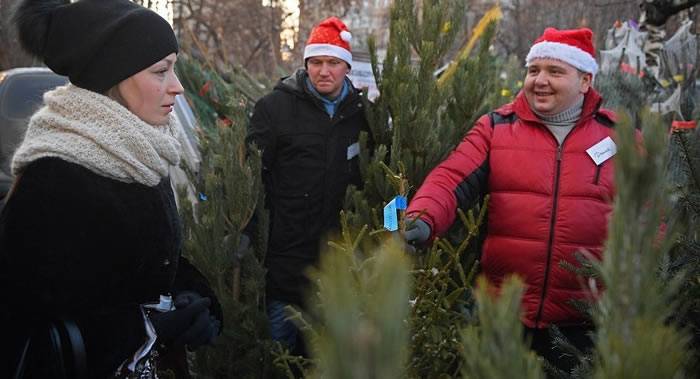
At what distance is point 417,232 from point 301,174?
4.24ft

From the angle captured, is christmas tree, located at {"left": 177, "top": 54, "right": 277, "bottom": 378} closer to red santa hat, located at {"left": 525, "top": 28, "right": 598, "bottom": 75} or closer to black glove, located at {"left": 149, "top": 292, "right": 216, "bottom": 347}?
black glove, located at {"left": 149, "top": 292, "right": 216, "bottom": 347}

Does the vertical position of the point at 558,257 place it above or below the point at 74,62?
below

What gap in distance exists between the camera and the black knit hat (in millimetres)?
2037

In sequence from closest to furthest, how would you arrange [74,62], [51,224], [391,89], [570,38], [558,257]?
[51,224] < [74,62] < [558,257] < [570,38] < [391,89]

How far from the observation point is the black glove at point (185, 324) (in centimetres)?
212

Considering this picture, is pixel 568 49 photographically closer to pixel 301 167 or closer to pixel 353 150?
pixel 353 150

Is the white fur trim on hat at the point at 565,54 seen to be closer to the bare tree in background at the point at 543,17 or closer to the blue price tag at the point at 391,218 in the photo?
the blue price tag at the point at 391,218

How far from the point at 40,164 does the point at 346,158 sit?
189 cm

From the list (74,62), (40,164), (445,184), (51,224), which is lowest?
(445,184)

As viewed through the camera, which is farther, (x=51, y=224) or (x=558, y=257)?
(x=558, y=257)

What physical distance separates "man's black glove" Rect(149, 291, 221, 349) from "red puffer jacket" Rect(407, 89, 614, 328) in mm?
801

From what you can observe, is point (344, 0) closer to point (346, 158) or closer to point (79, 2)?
point (346, 158)

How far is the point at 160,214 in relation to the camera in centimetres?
208

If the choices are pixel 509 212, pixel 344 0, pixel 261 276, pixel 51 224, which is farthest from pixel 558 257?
pixel 344 0
